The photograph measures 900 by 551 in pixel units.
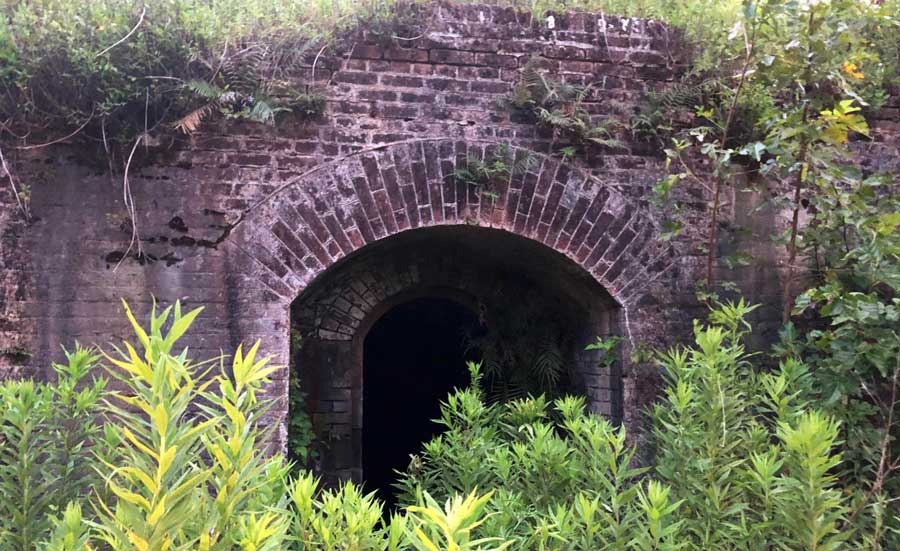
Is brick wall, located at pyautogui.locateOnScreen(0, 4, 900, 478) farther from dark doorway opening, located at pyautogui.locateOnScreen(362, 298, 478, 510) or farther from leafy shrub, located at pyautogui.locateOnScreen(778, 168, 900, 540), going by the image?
dark doorway opening, located at pyautogui.locateOnScreen(362, 298, 478, 510)

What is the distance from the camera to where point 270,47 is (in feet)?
15.0

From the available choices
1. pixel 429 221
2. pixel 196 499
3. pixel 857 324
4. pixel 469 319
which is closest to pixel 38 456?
pixel 196 499

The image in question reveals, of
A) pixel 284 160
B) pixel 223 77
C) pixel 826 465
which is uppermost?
pixel 223 77

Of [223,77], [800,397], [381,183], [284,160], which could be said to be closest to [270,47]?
[223,77]

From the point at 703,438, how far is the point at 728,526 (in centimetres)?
32

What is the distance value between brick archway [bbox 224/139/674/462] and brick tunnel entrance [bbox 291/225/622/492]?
6.7 inches

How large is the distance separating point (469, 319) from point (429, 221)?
6.53 feet

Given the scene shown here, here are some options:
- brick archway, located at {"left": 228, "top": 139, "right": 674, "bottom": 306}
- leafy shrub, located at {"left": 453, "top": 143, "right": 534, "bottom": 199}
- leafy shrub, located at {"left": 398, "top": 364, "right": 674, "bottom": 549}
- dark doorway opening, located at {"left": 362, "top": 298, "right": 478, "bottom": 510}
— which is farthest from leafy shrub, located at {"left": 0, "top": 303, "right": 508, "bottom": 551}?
dark doorway opening, located at {"left": 362, "top": 298, "right": 478, "bottom": 510}

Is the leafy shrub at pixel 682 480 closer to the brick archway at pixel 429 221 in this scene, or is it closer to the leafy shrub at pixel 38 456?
the leafy shrub at pixel 38 456

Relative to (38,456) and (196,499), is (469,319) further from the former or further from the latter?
(196,499)

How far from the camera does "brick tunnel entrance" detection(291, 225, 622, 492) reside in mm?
5195

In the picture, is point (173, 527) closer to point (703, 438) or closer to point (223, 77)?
point (703, 438)

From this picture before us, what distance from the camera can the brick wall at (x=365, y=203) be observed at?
4301 mm

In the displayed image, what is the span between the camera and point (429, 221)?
464 centimetres
